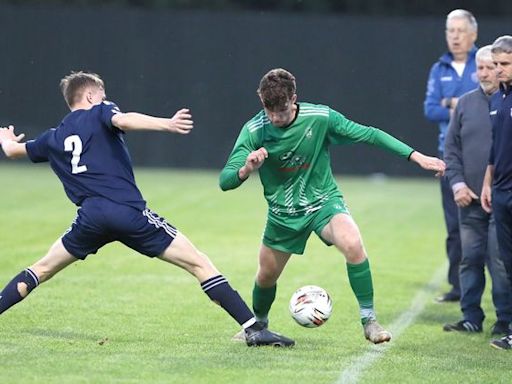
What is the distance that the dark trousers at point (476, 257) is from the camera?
923 centimetres

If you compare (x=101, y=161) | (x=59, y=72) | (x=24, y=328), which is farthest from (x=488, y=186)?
(x=59, y=72)

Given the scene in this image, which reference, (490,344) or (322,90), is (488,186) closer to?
(490,344)

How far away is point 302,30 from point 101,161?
16.9 m

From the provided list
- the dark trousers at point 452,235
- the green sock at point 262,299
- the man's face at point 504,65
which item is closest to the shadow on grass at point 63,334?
the green sock at point 262,299

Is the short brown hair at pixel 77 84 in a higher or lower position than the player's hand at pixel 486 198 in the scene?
higher

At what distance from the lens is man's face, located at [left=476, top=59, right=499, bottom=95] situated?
909 cm

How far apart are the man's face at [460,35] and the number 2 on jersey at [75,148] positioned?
4.50 m

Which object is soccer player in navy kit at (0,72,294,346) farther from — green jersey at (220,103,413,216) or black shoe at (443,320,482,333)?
black shoe at (443,320,482,333)

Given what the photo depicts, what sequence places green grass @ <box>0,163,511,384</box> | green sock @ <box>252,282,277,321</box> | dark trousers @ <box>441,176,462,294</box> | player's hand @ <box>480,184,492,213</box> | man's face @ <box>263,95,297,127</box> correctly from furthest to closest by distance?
1. dark trousers @ <box>441,176,462,294</box>
2. player's hand @ <box>480,184,492,213</box>
3. green sock @ <box>252,282,277,321</box>
4. man's face @ <box>263,95,297,127</box>
5. green grass @ <box>0,163,511,384</box>

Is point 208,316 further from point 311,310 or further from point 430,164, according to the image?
point 430,164

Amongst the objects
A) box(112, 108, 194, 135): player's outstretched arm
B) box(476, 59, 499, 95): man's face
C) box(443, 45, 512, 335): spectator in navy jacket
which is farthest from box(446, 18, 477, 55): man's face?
box(112, 108, 194, 135): player's outstretched arm

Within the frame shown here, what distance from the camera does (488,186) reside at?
28.3ft

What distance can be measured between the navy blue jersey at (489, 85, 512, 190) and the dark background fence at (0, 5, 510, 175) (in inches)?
627

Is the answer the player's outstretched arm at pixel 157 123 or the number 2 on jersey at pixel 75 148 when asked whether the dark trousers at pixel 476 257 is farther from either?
the number 2 on jersey at pixel 75 148
